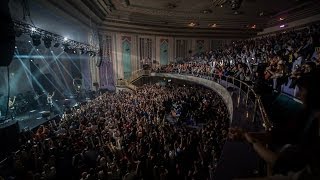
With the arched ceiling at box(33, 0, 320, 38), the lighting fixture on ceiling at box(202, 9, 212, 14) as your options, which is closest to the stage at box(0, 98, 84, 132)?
the arched ceiling at box(33, 0, 320, 38)

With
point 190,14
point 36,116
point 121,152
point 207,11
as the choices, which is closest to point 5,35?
point 121,152

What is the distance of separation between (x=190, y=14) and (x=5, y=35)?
19.7 m

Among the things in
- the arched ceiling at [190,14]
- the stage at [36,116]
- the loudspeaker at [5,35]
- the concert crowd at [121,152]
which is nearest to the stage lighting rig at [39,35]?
the arched ceiling at [190,14]

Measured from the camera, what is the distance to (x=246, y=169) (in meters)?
3.29

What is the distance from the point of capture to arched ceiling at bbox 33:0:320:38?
18.0m

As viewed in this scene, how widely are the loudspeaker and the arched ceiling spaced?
733 cm

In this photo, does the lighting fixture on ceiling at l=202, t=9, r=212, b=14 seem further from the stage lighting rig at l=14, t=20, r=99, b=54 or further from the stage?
the stage

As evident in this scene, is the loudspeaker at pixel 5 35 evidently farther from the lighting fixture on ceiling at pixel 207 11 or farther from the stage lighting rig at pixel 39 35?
the lighting fixture on ceiling at pixel 207 11

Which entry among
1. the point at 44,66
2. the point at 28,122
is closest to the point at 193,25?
the point at 44,66

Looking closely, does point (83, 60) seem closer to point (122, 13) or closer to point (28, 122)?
point (122, 13)

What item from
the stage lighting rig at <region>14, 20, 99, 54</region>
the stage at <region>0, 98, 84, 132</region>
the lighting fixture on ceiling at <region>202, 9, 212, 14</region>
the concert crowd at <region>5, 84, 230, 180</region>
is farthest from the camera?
the lighting fixture on ceiling at <region>202, 9, 212, 14</region>

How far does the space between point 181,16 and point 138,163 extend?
19693 millimetres

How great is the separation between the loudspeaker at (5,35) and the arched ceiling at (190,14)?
7334mm

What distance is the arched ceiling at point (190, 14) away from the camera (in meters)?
18.0
